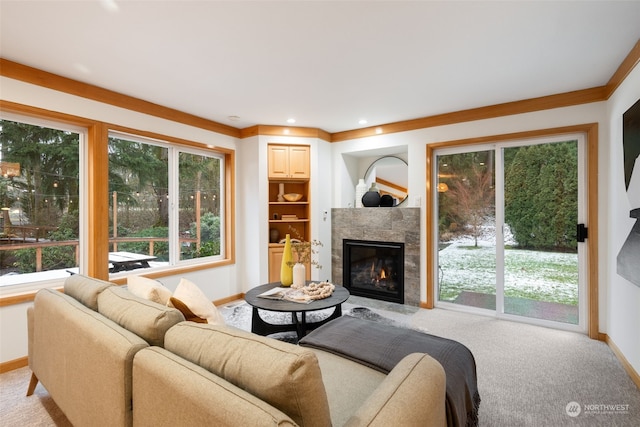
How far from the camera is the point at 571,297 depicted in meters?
3.31

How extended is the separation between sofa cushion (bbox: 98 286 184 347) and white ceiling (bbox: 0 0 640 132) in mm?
1671

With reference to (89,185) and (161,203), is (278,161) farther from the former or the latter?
(89,185)

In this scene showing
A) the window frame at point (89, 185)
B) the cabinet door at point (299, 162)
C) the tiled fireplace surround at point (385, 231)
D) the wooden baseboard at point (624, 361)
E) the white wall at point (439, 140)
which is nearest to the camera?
the wooden baseboard at point (624, 361)

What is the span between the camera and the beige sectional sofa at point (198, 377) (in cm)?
86

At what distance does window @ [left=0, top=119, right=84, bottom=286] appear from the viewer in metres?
2.64

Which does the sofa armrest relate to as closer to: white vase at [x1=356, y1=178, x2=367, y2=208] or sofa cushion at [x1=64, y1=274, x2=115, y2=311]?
sofa cushion at [x1=64, y1=274, x2=115, y2=311]

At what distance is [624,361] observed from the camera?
8.13 feet

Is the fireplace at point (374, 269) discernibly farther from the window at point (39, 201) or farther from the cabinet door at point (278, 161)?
the window at point (39, 201)

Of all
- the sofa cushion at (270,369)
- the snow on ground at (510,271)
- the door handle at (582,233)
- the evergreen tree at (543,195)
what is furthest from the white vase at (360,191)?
the sofa cushion at (270,369)

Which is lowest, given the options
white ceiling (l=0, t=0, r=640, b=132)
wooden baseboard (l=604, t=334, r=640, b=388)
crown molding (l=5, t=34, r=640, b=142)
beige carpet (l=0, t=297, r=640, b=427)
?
beige carpet (l=0, t=297, r=640, b=427)

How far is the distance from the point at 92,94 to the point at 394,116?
3.27 m

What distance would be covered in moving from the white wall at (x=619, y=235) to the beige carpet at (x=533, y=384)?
0.23 meters

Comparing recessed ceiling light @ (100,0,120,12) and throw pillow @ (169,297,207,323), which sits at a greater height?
recessed ceiling light @ (100,0,120,12)

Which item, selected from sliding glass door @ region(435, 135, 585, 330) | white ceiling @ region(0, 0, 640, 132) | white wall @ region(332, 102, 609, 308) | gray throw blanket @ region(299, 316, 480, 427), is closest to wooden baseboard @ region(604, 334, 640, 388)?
white wall @ region(332, 102, 609, 308)
